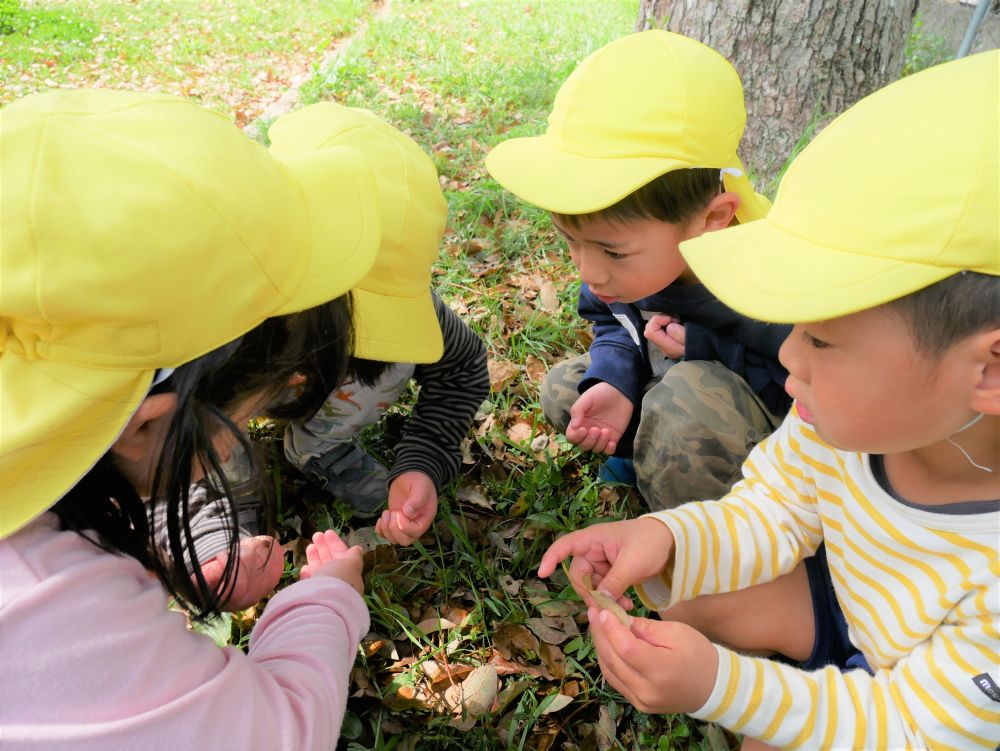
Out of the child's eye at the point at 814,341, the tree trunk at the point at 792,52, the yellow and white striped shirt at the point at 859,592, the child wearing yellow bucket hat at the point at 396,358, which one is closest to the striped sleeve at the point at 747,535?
the yellow and white striped shirt at the point at 859,592

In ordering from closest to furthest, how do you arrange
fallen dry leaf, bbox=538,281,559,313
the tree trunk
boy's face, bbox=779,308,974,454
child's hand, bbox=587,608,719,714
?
1. boy's face, bbox=779,308,974,454
2. child's hand, bbox=587,608,719,714
3. fallen dry leaf, bbox=538,281,559,313
4. the tree trunk

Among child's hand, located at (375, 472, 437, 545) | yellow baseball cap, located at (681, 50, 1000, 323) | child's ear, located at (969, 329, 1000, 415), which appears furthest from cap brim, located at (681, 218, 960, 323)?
child's hand, located at (375, 472, 437, 545)

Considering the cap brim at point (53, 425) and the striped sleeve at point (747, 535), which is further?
the striped sleeve at point (747, 535)

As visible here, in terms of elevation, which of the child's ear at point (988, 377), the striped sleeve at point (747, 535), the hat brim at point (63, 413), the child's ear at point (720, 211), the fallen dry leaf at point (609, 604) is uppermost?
the child's ear at point (988, 377)

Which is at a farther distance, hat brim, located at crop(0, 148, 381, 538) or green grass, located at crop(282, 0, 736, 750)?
green grass, located at crop(282, 0, 736, 750)

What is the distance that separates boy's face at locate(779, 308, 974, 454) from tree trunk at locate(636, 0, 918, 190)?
225 cm

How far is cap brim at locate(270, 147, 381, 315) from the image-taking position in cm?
113

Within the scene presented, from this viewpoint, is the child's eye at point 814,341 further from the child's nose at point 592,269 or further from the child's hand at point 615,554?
the child's nose at point 592,269

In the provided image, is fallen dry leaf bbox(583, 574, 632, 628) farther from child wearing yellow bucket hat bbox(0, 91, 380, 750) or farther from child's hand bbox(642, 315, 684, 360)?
child's hand bbox(642, 315, 684, 360)

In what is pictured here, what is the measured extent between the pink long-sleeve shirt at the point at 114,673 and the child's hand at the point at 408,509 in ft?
2.15

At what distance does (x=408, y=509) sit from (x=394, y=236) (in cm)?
77

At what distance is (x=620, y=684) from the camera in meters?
1.32

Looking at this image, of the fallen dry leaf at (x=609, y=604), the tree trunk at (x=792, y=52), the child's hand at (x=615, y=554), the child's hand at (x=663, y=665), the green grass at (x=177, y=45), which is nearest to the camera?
the child's hand at (x=663, y=665)

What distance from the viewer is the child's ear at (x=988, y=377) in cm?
95
